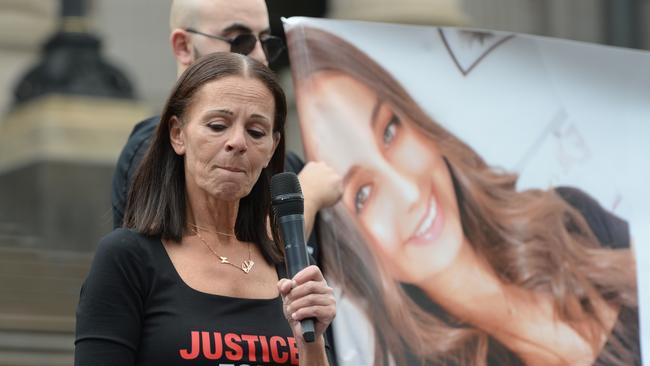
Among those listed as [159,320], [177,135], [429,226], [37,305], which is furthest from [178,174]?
[37,305]

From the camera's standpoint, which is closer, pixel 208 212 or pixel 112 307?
pixel 112 307

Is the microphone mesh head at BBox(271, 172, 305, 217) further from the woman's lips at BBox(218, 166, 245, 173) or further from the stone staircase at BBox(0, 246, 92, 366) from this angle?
the stone staircase at BBox(0, 246, 92, 366)

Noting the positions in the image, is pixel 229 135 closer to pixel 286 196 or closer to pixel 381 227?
pixel 286 196

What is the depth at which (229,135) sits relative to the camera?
3555mm

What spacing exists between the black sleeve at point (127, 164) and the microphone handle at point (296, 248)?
1.25m

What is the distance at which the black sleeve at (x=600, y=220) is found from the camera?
497 centimetres

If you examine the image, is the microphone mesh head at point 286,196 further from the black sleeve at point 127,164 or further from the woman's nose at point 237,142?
the black sleeve at point 127,164

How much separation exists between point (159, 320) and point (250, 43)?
4.56 feet

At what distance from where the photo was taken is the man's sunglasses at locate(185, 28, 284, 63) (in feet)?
15.5

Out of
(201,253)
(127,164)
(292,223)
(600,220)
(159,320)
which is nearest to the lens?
(292,223)

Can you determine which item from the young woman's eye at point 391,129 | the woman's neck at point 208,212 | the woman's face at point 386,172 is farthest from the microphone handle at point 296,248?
the young woman's eye at point 391,129

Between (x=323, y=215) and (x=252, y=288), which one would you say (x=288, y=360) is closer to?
(x=252, y=288)

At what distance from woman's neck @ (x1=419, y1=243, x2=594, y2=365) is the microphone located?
1315 mm

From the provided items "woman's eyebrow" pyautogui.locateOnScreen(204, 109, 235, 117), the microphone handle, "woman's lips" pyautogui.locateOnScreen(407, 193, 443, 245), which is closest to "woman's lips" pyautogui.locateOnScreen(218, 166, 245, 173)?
"woman's eyebrow" pyautogui.locateOnScreen(204, 109, 235, 117)
